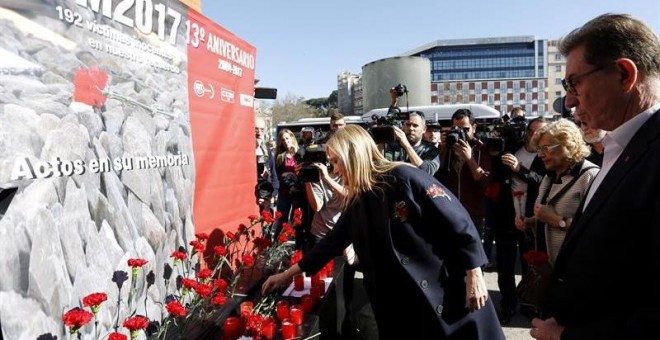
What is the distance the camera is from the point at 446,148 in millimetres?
4641

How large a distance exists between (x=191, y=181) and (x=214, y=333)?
1.13 m

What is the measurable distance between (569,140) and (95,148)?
8.89 ft

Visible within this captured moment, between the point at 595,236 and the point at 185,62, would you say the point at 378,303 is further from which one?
the point at 185,62

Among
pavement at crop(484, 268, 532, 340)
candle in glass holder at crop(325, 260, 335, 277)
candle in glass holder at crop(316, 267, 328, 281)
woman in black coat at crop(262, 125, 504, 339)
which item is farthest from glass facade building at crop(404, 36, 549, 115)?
woman in black coat at crop(262, 125, 504, 339)

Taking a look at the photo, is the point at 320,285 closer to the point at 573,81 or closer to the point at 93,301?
the point at 93,301

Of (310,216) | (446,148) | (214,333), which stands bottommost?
(214,333)

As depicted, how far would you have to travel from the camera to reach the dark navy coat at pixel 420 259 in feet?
6.55

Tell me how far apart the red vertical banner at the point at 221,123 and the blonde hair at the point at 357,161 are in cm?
120

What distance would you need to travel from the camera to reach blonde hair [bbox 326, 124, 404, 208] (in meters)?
2.10

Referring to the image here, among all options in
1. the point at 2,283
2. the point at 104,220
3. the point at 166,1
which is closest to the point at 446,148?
the point at 166,1

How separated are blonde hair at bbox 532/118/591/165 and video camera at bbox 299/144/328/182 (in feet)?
5.06

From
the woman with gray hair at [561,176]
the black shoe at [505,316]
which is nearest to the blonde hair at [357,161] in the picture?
the woman with gray hair at [561,176]

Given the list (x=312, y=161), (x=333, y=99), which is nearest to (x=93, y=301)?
(x=312, y=161)

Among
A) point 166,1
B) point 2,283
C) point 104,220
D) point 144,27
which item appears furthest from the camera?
point 166,1
